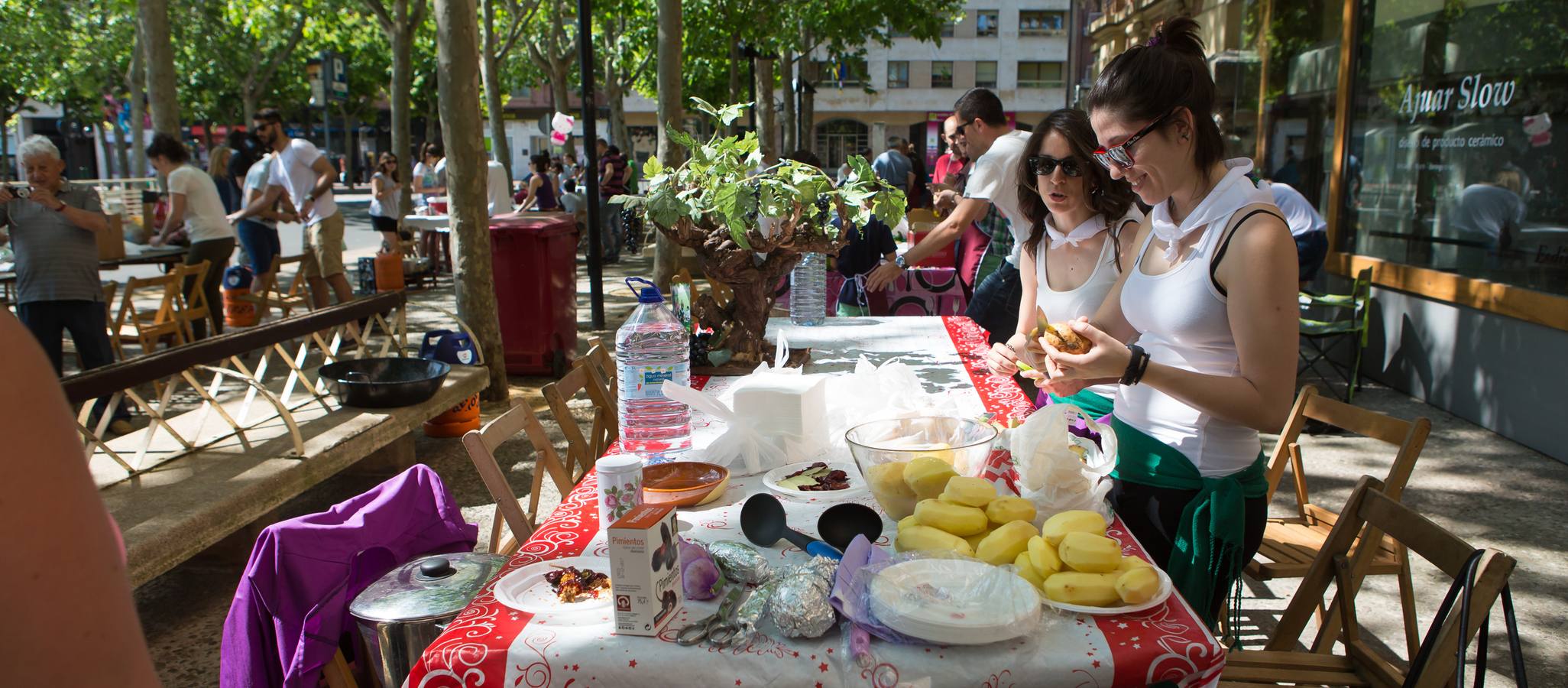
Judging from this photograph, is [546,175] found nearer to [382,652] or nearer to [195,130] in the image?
[382,652]

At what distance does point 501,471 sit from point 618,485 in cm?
100

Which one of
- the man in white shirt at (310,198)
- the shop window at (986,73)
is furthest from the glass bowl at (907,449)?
the shop window at (986,73)

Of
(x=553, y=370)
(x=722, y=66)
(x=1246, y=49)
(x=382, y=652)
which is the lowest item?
(x=553, y=370)

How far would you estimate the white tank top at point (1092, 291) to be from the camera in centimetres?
336

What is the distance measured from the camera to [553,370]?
7973 mm

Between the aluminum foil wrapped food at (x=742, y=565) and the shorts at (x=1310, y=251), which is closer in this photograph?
the aluminum foil wrapped food at (x=742, y=565)

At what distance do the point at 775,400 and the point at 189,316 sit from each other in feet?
23.9

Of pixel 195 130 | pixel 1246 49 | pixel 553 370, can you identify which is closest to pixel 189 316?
pixel 553 370

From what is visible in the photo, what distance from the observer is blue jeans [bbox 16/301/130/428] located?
6203 mm

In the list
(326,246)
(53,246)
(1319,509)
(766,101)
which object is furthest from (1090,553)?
(766,101)

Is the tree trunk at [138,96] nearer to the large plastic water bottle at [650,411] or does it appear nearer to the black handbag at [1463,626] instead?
the large plastic water bottle at [650,411]

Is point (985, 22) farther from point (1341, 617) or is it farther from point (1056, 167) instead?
point (1341, 617)

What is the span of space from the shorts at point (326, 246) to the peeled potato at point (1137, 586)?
31.0 ft

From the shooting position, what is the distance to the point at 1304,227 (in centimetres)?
671
